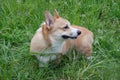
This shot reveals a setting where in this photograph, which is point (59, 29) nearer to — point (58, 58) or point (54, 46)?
point (54, 46)

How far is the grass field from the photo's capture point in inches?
175

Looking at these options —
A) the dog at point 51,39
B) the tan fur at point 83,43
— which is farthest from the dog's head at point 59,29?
the tan fur at point 83,43

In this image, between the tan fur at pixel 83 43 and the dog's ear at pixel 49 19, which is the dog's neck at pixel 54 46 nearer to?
the dog's ear at pixel 49 19

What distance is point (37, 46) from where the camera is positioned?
4402 mm

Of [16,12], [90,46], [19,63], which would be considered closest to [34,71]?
[19,63]

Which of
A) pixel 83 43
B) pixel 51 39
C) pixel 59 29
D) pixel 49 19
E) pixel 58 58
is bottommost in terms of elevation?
pixel 58 58

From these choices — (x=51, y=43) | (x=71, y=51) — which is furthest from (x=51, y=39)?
(x=71, y=51)

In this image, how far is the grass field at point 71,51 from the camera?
4438mm

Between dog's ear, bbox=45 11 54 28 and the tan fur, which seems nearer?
dog's ear, bbox=45 11 54 28

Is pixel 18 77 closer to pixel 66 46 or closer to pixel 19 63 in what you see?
pixel 19 63

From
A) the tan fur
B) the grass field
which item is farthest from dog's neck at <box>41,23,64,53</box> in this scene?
the tan fur

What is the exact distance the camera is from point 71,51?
4793mm

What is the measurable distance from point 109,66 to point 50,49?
2.59 feet

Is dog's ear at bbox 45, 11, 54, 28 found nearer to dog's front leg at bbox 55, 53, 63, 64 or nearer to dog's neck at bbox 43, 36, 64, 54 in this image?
dog's neck at bbox 43, 36, 64, 54
